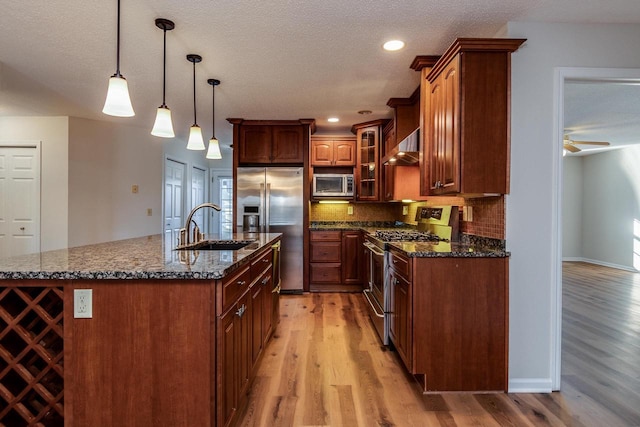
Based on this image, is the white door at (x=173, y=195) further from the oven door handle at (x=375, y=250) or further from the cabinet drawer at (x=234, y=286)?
the cabinet drawer at (x=234, y=286)

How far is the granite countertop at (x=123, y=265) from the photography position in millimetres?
1419

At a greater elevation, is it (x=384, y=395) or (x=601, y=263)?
(x=601, y=263)

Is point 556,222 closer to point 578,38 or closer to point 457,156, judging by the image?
point 457,156

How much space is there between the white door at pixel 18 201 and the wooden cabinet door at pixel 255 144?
2.71 metres

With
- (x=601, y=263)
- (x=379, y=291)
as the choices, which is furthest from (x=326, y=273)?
(x=601, y=263)

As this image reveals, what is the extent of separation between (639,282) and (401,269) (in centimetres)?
519

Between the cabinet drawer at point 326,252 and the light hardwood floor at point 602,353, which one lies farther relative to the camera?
the cabinet drawer at point 326,252

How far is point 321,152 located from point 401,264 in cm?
313

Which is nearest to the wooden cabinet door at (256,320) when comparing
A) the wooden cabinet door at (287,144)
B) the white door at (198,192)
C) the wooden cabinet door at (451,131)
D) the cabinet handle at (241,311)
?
the cabinet handle at (241,311)

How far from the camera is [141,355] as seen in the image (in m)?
1.45

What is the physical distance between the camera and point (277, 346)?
2893 millimetres

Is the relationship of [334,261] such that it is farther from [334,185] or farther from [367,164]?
[367,164]

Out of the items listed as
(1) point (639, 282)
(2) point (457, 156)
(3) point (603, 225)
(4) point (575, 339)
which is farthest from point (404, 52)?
(3) point (603, 225)

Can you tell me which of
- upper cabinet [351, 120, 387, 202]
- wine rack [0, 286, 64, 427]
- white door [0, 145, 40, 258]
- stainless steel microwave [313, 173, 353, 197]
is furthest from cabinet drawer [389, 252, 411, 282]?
white door [0, 145, 40, 258]
